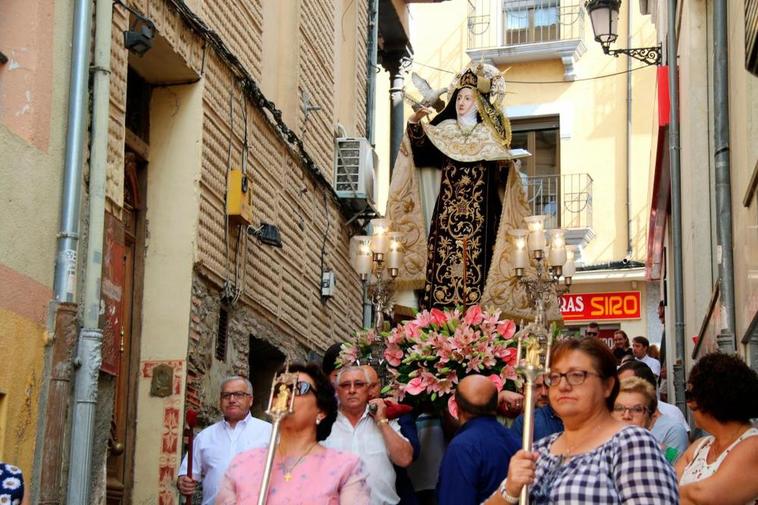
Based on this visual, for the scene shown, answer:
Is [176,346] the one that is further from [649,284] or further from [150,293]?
[649,284]

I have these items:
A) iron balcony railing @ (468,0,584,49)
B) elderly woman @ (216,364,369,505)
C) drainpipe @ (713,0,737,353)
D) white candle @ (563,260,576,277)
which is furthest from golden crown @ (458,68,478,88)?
iron balcony railing @ (468,0,584,49)

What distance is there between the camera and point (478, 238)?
11.0m

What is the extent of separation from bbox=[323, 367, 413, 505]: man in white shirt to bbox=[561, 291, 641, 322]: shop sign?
1774 centimetres

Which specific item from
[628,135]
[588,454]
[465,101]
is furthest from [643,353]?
[588,454]

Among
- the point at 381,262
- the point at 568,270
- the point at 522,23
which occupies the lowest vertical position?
the point at 381,262

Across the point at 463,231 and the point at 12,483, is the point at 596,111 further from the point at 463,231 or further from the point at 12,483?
the point at 12,483

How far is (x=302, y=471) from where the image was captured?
5.29 metres

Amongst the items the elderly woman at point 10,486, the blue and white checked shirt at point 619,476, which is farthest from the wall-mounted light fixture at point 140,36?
the blue and white checked shirt at point 619,476

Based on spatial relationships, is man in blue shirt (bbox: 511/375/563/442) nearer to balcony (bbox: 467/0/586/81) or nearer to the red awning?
the red awning

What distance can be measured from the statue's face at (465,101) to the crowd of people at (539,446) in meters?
3.68

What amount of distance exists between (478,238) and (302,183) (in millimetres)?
4817

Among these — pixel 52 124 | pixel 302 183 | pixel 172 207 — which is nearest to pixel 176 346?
pixel 172 207

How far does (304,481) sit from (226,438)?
11.9 feet

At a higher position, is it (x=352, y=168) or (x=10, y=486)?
(x=352, y=168)
